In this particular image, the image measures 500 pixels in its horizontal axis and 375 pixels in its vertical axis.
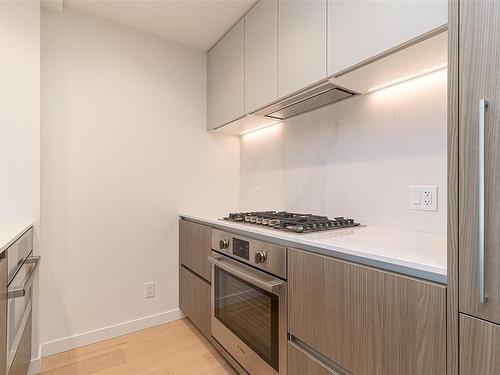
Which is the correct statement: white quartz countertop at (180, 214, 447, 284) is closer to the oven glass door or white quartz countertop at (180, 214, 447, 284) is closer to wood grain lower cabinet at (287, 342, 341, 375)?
the oven glass door

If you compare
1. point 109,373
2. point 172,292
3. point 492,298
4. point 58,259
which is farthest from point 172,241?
point 492,298

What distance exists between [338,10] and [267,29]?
0.54m

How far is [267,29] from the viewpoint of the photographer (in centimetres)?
163

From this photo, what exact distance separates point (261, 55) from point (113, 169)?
50.4 inches

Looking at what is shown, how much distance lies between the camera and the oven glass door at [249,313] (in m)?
1.20

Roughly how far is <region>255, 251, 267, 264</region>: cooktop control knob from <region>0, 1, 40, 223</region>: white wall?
1324 millimetres

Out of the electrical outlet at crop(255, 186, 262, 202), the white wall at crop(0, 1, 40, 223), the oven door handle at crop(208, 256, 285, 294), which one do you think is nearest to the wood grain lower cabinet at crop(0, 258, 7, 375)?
the white wall at crop(0, 1, 40, 223)

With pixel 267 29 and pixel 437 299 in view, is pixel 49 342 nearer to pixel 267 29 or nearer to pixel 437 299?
pixel 437 299

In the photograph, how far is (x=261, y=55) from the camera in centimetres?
168

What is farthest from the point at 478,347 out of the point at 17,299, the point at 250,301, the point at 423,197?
the point at 17,299

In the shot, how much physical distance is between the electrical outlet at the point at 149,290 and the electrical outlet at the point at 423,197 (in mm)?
1841

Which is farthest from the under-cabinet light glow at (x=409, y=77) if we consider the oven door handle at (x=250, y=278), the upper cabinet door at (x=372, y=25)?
the oven door handle at (x=250, y=278)

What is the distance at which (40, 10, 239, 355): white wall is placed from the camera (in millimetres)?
1773

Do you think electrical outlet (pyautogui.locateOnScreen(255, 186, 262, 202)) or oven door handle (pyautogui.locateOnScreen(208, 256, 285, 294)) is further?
electrical outlet (pyautogui.locateOnScreen(255, 186, 262, 202))
